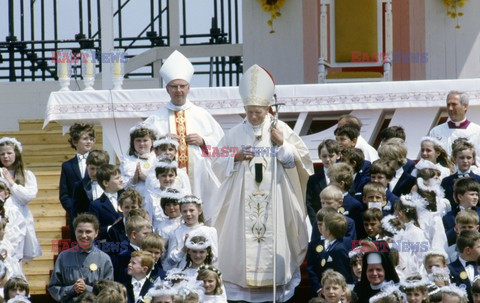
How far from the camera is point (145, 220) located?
1395 cm

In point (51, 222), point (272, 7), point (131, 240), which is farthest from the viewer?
point (272, 7)

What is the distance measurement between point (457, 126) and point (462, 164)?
5.11 ft

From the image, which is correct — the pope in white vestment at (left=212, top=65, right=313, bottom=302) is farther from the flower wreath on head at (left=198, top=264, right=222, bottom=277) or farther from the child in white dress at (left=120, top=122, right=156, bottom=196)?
the flower wreath on head at (left=198, top=264, right=222, bottom=277)

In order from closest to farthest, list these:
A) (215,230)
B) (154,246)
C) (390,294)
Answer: (390,294)
(154,246)
(215,230)

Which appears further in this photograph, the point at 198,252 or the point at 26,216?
the point at 26,216

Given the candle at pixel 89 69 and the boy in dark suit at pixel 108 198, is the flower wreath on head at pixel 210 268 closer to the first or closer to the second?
the boy in dark suit at pixel 108 198

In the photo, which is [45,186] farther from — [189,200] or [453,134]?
[453,134]

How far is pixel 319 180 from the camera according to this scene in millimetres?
14891

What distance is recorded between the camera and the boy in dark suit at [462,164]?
14666 millimetres

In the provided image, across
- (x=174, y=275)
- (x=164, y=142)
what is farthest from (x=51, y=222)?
(x=174, y=275)

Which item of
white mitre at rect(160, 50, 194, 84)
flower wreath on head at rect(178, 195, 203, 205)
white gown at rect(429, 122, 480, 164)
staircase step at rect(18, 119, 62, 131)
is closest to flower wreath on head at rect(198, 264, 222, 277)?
flower wreath on head at rect(178, 195, 203, 205)

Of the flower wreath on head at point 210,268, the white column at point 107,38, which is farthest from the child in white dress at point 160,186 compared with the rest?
the white column at point 107,38

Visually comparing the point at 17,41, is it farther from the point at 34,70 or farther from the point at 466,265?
the point at 466,265

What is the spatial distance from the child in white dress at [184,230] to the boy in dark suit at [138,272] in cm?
58
